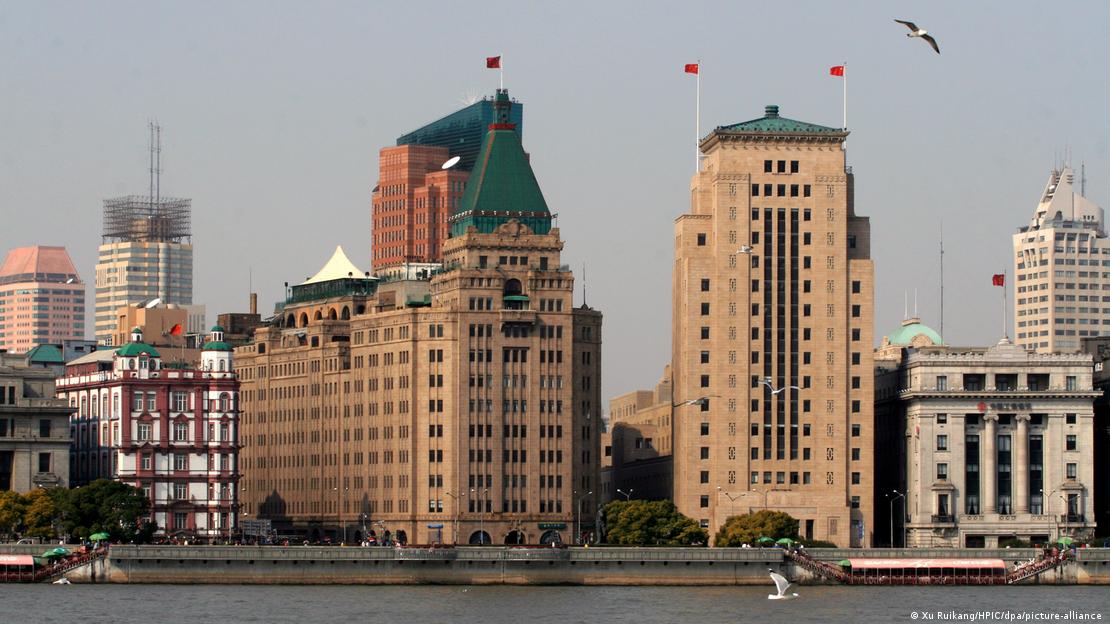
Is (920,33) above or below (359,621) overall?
above

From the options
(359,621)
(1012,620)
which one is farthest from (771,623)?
(359,621)

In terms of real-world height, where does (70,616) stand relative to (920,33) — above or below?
below

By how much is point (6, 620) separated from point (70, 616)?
19.7 feet

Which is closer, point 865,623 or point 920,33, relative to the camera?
point 920,33

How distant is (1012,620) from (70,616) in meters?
74.1

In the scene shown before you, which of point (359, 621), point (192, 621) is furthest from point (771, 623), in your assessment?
point (192, 621)

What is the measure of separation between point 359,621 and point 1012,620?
51.3 m

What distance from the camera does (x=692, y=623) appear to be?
199125mm

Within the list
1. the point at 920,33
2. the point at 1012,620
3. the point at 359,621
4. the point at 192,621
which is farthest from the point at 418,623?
the point at 920,33

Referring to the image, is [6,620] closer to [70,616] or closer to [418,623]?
[70,616]

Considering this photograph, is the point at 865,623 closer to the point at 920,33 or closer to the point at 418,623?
the point at 418,623

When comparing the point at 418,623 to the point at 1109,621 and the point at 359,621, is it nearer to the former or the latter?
the point at 359,621

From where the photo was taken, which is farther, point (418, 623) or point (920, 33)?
point (418, 623)

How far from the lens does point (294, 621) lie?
198 meters
